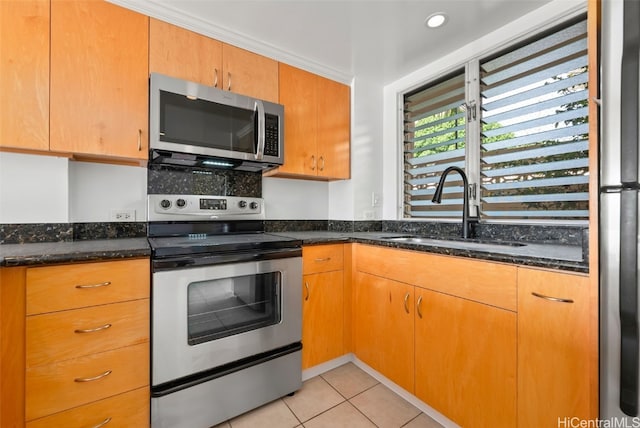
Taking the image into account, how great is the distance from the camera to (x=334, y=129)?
2.40 m

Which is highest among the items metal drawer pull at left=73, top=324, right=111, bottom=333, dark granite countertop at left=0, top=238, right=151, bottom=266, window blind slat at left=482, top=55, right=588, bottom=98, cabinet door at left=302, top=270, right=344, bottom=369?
window blind slat at left=482, top=55, right=588, bottom=98

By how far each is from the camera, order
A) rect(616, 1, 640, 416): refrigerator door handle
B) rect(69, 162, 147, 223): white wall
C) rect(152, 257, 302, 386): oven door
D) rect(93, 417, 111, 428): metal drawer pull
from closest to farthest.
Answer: rect(616, 1, 640, 416): refrigerator door handle, rect(93, 417, 111, 428): metal drawer pull, rect(152, 257, 302, 386): oven door, rect(69, 162, 147, 223): white wall

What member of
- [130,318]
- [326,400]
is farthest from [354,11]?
[326,400]

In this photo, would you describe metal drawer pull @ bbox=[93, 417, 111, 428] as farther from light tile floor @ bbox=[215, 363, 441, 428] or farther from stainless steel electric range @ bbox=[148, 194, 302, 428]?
light tile floor @ bbox=[215, 363, 441, 428]

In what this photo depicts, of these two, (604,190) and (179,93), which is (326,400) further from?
(179,93)

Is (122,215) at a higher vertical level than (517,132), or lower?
lower

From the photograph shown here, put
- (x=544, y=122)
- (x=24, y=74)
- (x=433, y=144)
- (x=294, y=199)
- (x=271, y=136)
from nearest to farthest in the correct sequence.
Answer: (x=24, y=74) < (x=544, y=122) < (x=271, y=136) < (x=433, y=144) < (x=294, y=199)

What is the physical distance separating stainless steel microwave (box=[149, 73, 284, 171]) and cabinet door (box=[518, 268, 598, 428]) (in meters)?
1.57

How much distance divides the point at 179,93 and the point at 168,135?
25cm

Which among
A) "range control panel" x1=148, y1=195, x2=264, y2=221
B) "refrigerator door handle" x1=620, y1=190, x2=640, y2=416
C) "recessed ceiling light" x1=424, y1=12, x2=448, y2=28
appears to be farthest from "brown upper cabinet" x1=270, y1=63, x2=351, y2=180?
"refrigerator door handle" x1=620, y1=190, x2=640, y2=416

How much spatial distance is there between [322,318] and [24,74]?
2.07 m

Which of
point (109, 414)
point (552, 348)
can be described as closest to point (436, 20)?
point (552, 348)

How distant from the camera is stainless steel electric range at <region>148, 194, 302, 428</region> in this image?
135 centimetres

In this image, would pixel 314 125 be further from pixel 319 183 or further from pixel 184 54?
pixel 184 54
